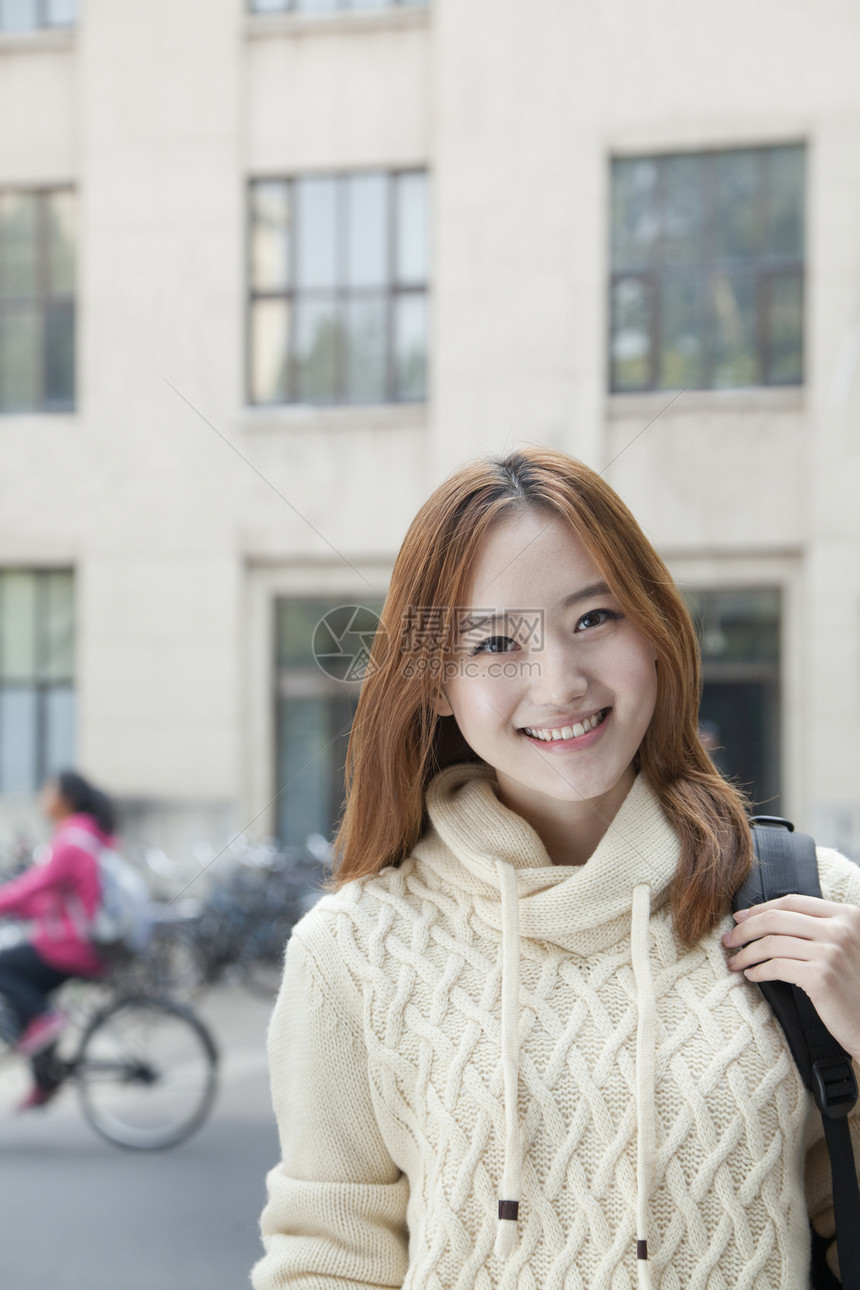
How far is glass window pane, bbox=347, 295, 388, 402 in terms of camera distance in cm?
328

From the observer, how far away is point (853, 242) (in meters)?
2.93

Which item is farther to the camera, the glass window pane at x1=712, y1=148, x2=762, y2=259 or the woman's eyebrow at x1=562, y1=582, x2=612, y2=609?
the glass window pane at x1=712, y1=148, x2=762, y2=259

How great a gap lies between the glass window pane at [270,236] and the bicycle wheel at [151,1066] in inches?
81.4

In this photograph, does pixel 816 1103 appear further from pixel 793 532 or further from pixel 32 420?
pixel 32 420

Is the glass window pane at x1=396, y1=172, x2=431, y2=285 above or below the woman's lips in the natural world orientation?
above

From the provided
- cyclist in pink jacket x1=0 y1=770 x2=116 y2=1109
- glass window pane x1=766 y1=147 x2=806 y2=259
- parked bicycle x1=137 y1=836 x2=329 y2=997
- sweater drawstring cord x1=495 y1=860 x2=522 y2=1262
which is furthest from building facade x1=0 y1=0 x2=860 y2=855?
sweater drawstring cord x1=495 y1=860 x2=522 y2=1262

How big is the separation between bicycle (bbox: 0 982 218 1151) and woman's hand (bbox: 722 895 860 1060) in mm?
1796

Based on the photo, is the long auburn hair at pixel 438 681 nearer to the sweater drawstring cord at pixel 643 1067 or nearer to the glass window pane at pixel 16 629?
the sweater drawstring cord at pixel 643 1067

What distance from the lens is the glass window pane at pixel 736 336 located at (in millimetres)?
3021

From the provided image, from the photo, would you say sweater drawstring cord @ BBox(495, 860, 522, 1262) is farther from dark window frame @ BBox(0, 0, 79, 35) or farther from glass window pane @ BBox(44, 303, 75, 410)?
dark window frame @ BBox(0, 0, 79, 35)

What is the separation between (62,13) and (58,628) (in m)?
1.81

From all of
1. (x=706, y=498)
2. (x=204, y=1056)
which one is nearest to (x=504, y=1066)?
(x=204, y=1056)

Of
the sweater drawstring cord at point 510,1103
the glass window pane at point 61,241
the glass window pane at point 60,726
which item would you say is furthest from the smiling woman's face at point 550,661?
the glass window pane at point 61,241

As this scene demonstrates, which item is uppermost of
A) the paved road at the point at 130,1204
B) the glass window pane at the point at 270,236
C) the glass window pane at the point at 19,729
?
the glass window pane at the point at 270,236
